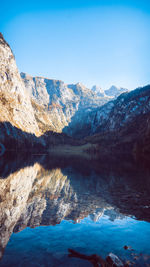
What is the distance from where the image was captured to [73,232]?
14500 millimetres

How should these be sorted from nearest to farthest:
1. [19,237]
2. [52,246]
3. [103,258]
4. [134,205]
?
[103,258] < [52,246] < [19,237] < [134,205]

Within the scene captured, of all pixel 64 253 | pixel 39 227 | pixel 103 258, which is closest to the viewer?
pixel 103 258

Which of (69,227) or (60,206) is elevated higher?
(60,206)

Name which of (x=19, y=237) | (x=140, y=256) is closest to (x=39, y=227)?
(x=19, y=237)

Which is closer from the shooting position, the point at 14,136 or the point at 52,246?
the point at 52,246

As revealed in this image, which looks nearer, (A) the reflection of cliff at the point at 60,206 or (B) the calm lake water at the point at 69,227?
(B) the calm lake water at the point at 69,227

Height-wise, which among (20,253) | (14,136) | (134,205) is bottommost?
(20,253)

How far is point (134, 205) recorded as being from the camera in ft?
72.4

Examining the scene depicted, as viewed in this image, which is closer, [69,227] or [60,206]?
[69,227]

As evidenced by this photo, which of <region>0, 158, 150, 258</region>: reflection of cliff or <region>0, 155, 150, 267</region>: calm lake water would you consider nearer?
<region>0, 155, 150, 267</region>: calm lake water

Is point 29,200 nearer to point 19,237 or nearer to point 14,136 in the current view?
point 19,237

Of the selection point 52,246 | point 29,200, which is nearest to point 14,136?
point 29,200

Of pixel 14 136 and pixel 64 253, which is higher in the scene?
pixel 14 136

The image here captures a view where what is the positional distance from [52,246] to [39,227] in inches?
154
